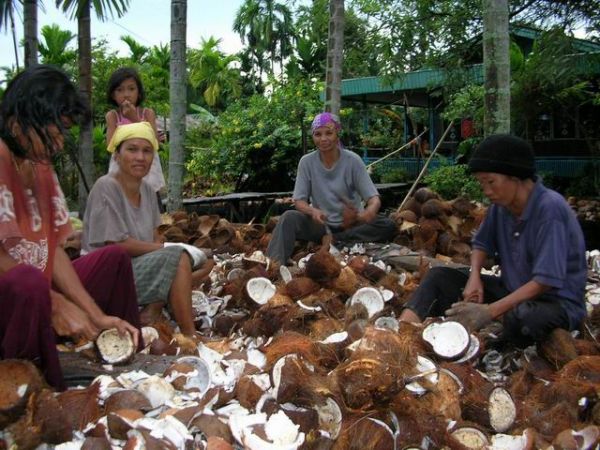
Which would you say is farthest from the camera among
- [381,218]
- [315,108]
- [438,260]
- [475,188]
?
[315,108]

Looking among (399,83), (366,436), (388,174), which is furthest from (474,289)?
(388,174)

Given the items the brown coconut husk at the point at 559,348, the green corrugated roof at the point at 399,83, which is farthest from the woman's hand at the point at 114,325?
the green corrugated roof at the point at 399,83

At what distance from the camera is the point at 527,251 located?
295 centimetres

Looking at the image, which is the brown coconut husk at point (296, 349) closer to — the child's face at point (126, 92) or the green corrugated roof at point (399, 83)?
the child's face at point (126, 92)

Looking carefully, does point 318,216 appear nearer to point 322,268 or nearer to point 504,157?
point 322,268

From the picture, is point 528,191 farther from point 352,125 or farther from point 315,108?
point 352,125

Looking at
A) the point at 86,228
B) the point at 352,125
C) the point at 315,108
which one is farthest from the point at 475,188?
the point at 352,125

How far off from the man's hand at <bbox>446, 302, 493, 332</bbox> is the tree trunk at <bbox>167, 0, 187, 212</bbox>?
4.05 m

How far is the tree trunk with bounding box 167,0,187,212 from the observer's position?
6.04 m

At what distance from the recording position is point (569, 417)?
2.25 meters

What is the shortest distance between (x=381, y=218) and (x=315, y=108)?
627 centimetres

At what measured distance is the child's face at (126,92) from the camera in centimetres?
473

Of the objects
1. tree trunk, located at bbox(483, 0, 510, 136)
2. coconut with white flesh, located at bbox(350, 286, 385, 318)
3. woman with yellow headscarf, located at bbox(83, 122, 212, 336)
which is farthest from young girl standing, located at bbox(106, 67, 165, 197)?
tree trunk, located at bbox(483, 0, 510, 136)

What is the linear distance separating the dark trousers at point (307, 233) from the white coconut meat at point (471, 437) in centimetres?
258
